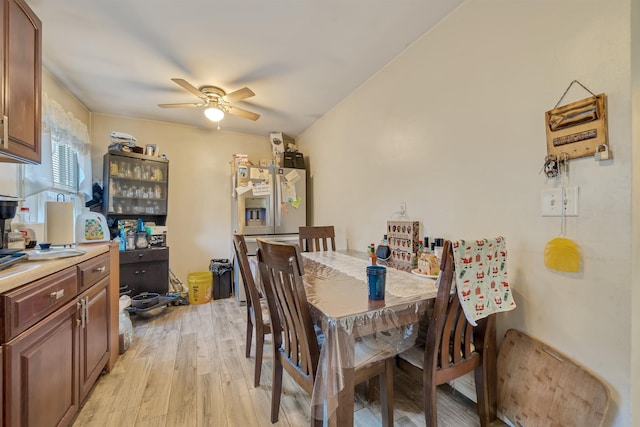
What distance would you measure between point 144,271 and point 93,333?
1.64m

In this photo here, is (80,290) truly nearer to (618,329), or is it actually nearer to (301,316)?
(301,316)

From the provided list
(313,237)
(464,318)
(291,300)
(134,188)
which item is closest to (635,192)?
(464,318)

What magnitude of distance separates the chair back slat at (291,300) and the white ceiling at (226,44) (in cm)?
162

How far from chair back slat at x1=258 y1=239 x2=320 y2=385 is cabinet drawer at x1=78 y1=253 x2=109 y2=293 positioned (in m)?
1.03

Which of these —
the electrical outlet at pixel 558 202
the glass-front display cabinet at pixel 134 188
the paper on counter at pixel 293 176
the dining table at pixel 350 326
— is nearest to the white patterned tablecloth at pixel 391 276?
the dining table at pixel 350 326

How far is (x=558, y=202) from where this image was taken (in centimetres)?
123

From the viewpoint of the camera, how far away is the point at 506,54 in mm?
1443

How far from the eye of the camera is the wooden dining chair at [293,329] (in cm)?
108

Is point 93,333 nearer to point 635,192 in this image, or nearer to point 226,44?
point 226,44

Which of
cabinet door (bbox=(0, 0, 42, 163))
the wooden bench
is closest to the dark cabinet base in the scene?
cabinet door (bbox=(0, 0, 42, 163))

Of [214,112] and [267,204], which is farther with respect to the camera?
[267,204]

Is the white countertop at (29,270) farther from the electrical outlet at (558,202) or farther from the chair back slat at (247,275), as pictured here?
the electrical outlet at (558,202)

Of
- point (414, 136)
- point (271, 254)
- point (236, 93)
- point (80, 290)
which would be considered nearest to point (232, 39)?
point (236, 93)

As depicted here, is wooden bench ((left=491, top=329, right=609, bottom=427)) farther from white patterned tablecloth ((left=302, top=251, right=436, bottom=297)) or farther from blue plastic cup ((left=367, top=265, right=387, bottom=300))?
blue plastic cup ((left=367, top=265, right=387, bottom=300))
